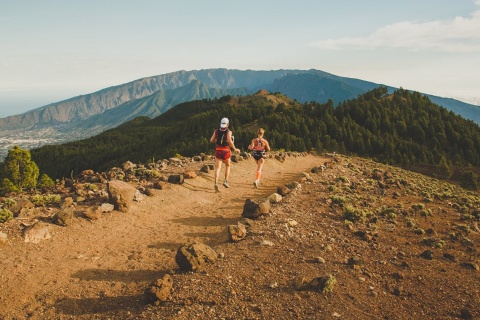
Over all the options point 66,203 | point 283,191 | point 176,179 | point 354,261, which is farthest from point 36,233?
point 283,191

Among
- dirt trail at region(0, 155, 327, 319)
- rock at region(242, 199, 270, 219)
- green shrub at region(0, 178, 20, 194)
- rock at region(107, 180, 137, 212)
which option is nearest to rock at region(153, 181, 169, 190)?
dirt trail at region(0, 155, 327, 319)

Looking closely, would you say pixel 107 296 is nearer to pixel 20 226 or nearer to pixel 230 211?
pixel 20 226

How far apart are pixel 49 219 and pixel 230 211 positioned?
759cm

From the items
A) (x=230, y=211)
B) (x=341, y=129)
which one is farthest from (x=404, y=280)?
(x=341, y=129)

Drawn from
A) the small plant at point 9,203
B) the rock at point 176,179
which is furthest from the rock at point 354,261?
the small plant at point 9,203

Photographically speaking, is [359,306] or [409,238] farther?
[409,238]

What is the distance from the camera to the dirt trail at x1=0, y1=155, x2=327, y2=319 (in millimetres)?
7863

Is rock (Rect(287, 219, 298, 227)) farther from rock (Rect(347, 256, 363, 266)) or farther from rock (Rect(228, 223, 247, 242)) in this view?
rock (Rect(347, 256, 363, 266))

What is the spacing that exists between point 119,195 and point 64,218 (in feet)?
7.84

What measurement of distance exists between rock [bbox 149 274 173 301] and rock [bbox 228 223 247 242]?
3.27 meters

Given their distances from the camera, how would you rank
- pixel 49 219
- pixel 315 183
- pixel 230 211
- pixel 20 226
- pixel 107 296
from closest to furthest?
pixel 107 296, pixel 20 226, pixel 49 219, pixel 230 211, pixel 315 183

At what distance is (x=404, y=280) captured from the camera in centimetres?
898

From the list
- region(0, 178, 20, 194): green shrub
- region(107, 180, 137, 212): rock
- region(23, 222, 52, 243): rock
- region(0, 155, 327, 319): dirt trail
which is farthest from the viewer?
region(0, 178, 20, 194): green shrub

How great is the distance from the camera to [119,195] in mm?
13141
